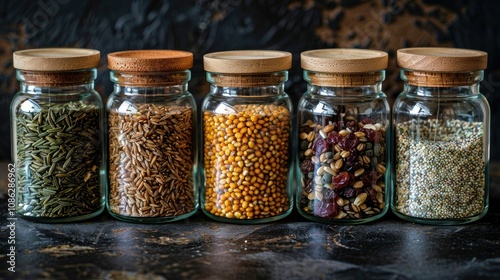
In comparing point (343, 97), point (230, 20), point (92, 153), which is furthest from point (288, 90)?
point (92, 153)

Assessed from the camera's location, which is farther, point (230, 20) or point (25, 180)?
point (230, 20)

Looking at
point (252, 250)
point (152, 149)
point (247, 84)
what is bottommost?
point (252, 250)

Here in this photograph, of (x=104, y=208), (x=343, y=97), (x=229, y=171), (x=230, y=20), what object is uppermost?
(x=230, y=20)

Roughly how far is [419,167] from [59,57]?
0.72 m

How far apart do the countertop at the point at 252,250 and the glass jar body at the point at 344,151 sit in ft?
0.14

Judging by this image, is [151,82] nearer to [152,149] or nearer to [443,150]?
[152,149]

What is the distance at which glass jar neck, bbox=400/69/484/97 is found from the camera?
55.8 inches

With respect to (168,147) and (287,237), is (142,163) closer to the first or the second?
(168,147)

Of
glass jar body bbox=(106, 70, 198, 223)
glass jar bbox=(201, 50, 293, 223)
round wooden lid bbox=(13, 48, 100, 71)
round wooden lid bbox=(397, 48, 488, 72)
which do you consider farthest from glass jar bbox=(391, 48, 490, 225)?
round wooden lid bbox=(13, 48, 100, 71)

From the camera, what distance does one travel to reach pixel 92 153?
1484 mm

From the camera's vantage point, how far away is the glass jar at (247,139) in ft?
4.68

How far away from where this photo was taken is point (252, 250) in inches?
52.6

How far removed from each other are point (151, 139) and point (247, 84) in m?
0.21

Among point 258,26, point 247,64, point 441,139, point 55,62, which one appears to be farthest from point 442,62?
point 55,62
